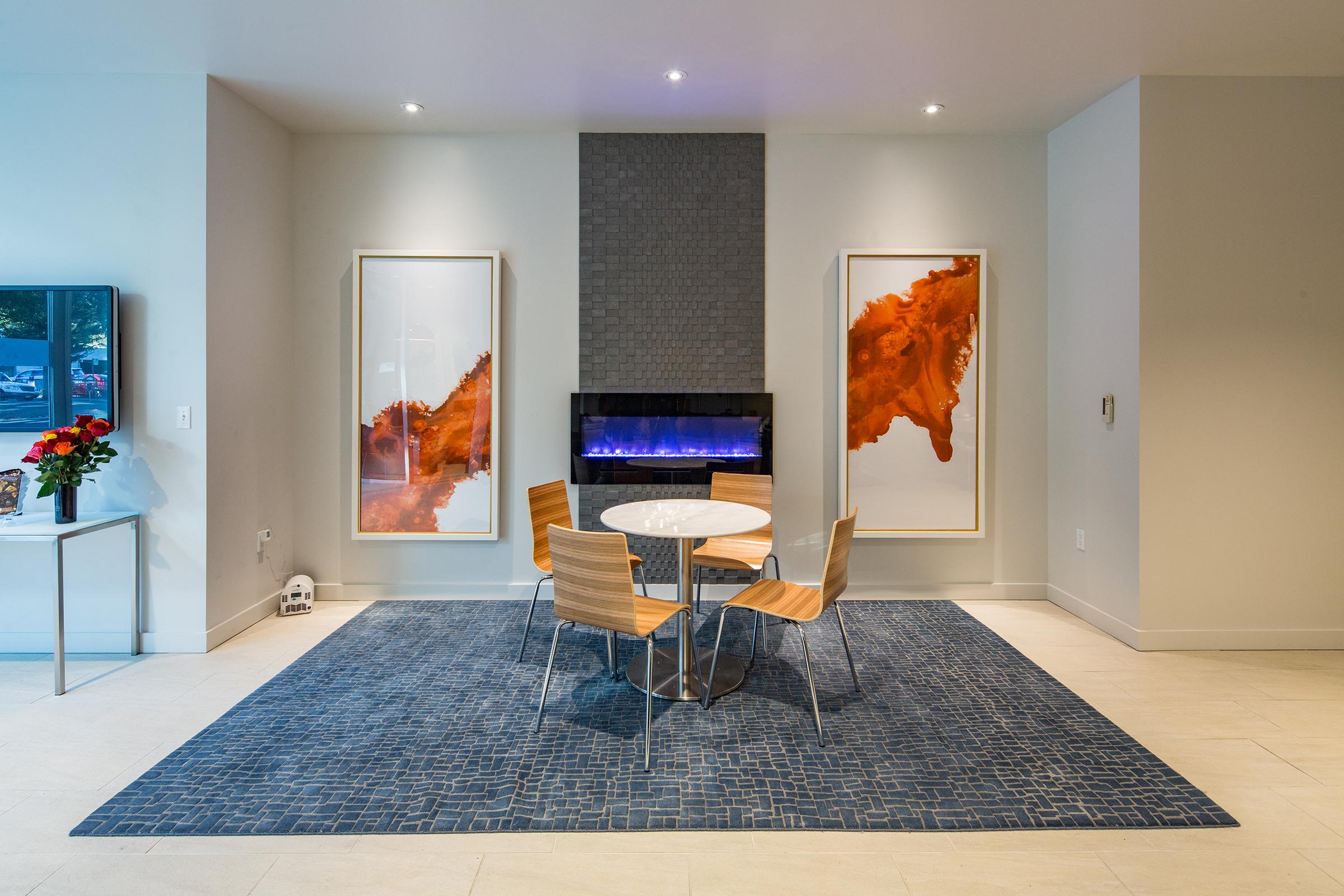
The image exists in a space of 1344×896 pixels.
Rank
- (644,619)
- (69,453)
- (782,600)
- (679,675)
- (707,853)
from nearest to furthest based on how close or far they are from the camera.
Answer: (707,853), (644,619), (782,600), (679,675), (69,453)

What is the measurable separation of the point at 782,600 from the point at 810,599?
123 mm

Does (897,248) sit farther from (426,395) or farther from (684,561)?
(426,395)

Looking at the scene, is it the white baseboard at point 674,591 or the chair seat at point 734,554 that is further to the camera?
the white baseboard at point 674,591

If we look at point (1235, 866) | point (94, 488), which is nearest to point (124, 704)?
point (94, 488)

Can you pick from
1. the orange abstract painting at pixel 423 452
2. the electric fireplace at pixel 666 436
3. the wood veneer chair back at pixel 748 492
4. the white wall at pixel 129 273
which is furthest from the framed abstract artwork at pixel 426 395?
the wood veneer chair back at pixel 748 492

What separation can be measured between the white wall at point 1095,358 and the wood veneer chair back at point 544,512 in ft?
10.1

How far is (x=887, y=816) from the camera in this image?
2100 mm

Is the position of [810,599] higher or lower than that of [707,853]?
higher

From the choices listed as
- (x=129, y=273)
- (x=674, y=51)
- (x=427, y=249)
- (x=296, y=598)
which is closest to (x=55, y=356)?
(x=129, y=273)

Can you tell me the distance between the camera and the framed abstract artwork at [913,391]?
169 inches

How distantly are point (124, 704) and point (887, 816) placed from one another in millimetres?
3161

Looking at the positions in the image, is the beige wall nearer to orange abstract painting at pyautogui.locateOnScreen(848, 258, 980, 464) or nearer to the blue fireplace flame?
orange abstract painting at pyautogui.locateOnScreen(848, 258, 980, 464)

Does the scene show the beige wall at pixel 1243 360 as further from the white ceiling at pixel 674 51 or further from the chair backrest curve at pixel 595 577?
the chair backrest curve at pixel 595 577

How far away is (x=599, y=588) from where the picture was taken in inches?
96.8
